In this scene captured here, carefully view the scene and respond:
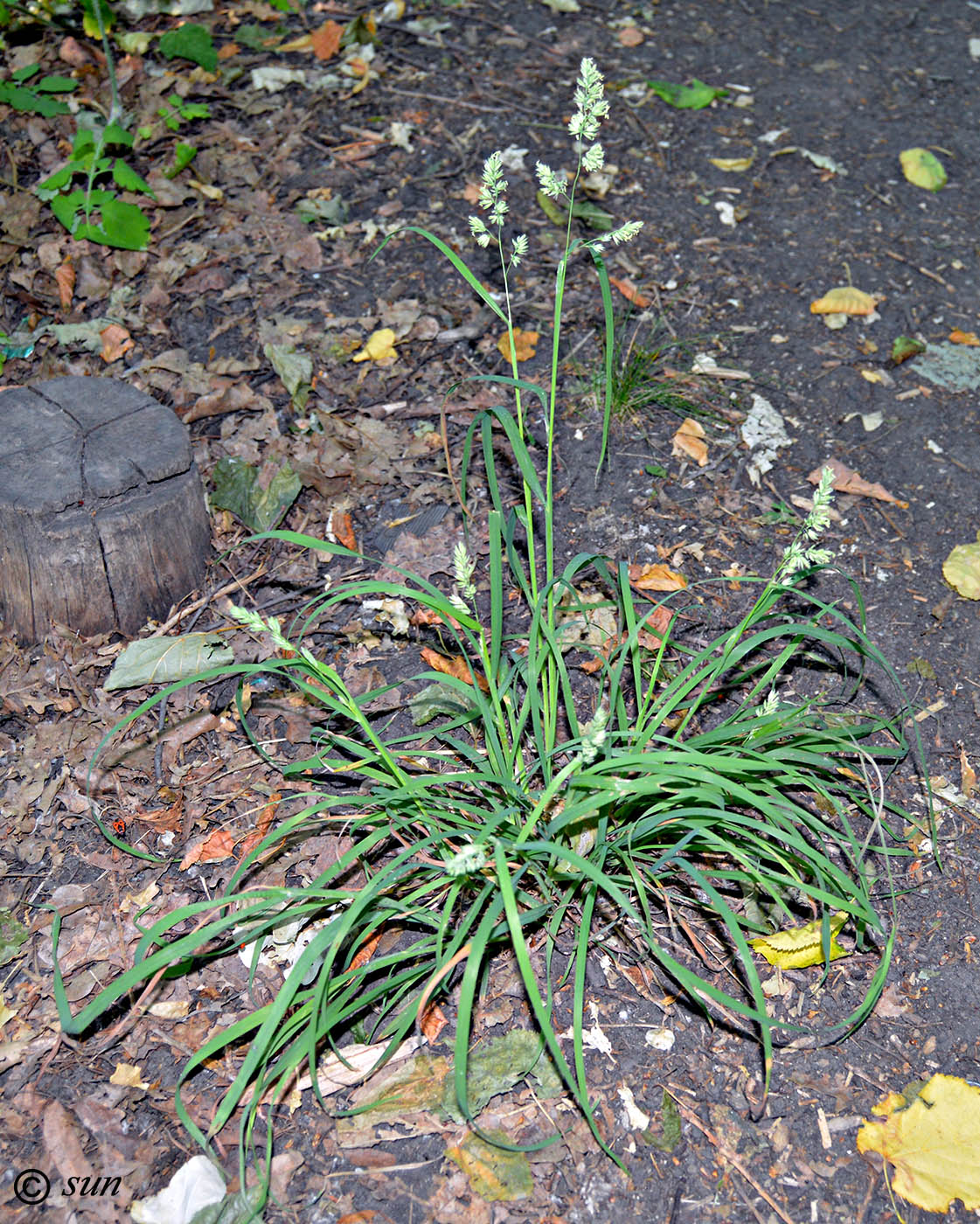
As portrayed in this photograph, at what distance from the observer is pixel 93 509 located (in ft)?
7.64

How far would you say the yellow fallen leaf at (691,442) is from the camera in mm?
2936

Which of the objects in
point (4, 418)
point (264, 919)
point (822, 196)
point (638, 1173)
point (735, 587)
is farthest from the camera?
point (822, 196)

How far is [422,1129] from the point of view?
1.74m

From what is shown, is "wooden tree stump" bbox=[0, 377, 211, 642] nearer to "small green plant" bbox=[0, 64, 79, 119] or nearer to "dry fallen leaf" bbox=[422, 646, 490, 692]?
"dry fallen leaf" bbox=[422, 646, 490, 692]

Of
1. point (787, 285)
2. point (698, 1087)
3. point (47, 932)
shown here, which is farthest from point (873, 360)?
point (47, 932)

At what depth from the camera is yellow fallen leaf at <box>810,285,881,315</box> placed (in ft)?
11.1

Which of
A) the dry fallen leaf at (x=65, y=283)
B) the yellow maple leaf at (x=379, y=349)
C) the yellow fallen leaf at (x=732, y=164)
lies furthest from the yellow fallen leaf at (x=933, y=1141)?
the yellow fallen leaf at (x=732, y=164)

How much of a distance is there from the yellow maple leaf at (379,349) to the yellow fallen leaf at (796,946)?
6.92ft

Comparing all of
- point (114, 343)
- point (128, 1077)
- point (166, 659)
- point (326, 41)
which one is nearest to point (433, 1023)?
point (128, 1077)

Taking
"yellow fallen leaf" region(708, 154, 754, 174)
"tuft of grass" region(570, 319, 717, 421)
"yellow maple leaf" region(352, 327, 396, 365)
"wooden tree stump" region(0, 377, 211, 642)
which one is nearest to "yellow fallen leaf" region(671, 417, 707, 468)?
"tuft of grass" region(570, 319, 717, 421)

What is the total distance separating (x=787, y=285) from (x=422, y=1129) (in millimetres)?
2946

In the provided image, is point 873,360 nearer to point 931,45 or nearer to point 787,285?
point 787,285

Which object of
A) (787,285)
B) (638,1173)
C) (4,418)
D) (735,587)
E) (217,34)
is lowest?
(638,1173)

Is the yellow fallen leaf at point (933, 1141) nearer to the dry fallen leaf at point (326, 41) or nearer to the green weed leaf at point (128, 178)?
the green weed leaf at point (128, 178)
